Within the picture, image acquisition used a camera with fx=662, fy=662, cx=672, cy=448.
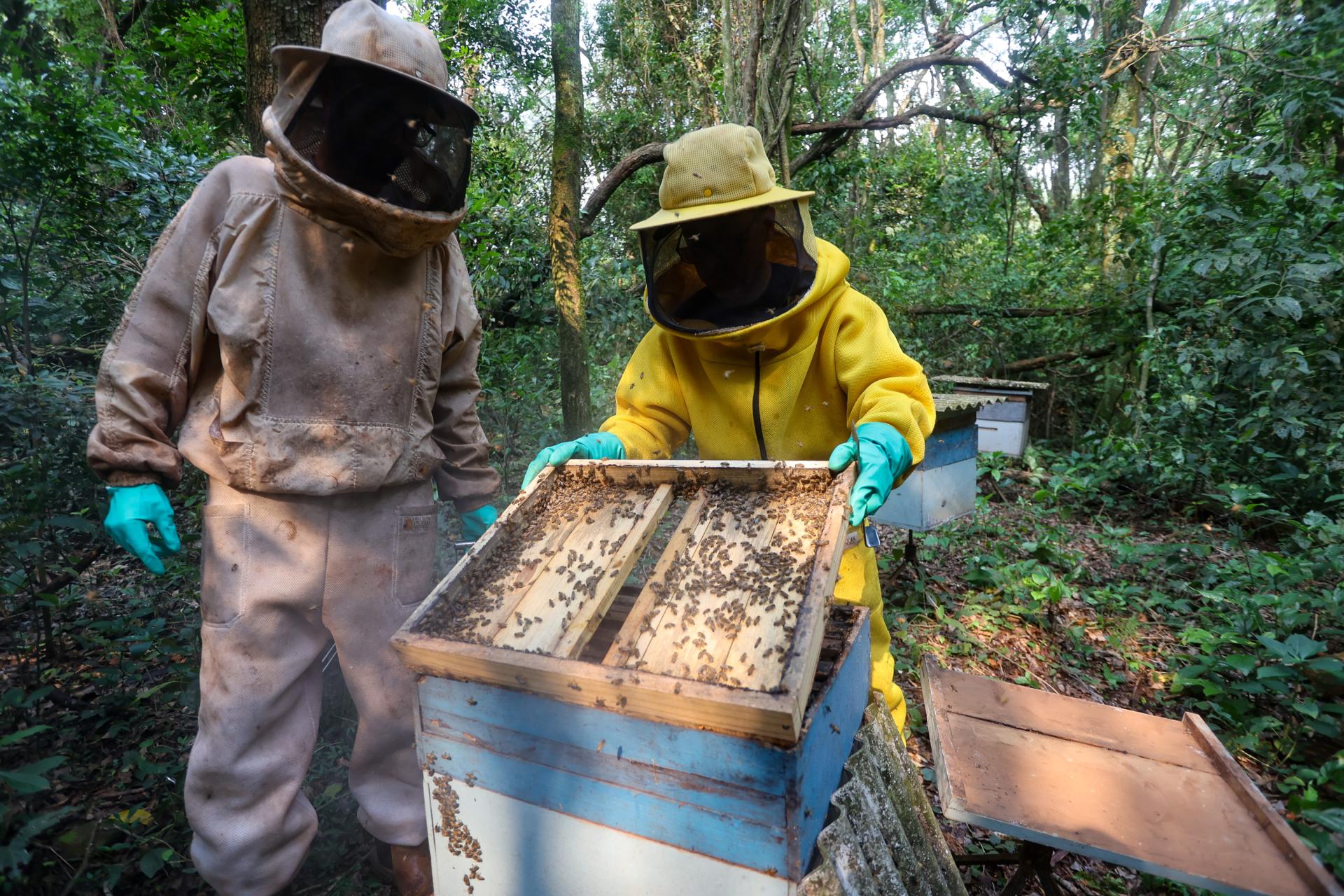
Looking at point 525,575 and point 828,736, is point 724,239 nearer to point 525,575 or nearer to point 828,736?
point 525,575

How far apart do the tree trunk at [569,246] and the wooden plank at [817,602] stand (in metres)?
2.93

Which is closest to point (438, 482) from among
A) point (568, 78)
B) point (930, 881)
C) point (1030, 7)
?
point (930, 881)

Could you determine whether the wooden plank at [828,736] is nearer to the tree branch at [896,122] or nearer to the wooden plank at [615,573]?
the wooden plank at [615,573]

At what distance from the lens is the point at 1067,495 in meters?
5.94

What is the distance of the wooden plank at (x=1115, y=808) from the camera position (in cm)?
145

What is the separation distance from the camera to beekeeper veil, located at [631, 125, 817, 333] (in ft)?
5.84

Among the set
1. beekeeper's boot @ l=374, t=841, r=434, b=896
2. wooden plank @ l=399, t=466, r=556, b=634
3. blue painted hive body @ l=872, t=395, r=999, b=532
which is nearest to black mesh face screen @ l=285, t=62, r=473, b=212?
wooden plank @ l=399, t=466, r=556, b=634

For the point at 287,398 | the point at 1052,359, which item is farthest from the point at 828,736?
the point at 1052,359

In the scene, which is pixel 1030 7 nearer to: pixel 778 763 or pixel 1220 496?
pixel 1220 496

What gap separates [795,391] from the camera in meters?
1.97

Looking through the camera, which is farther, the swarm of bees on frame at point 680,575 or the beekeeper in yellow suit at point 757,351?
the beekeeper in yellow suit at point 757,351

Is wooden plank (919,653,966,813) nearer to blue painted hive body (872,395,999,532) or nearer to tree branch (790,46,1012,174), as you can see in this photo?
blue painted hive body (872,395,999,532)

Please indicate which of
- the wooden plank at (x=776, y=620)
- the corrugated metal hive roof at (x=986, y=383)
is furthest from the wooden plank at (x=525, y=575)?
the corrugated metal hive roof at (x=986, y=383)

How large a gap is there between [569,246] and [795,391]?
259cm
